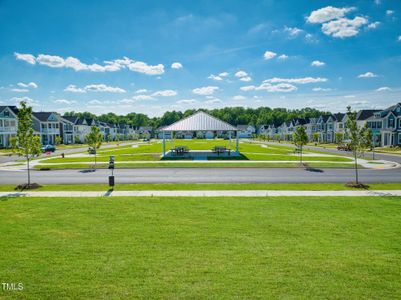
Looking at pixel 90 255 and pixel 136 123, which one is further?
pixel 136 123

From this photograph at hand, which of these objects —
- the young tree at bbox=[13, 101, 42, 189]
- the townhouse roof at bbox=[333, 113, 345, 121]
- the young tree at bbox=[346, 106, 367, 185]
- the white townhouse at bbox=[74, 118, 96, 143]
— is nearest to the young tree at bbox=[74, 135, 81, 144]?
the white townhouse at bbox=[74, 118, 96, 143]

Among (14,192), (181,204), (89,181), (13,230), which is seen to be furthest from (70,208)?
(89,181)

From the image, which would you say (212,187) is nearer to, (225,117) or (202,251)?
(202,251)

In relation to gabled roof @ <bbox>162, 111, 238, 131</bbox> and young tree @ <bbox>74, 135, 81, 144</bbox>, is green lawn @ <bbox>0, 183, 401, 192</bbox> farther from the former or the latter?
young tree @ <bbox>74, 135, 81, 144</bbox>

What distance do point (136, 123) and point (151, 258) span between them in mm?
169037

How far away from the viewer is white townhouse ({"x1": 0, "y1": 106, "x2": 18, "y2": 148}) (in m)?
55.5

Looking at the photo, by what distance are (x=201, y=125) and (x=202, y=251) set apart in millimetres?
30654

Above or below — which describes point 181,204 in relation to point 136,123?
below

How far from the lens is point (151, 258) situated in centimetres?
707

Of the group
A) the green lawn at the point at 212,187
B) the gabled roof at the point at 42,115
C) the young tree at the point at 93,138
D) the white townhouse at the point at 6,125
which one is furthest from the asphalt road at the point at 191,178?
the gabled roof at the point at 42,115

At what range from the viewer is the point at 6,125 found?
56625mm

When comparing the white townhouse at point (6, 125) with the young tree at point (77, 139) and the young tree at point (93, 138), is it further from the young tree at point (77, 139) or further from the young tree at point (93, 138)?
the young tree at point (93, 138)

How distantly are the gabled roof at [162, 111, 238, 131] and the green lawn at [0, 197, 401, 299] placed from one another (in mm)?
24793

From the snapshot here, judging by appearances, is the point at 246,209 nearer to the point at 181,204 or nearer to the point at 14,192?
the point at 181,204
